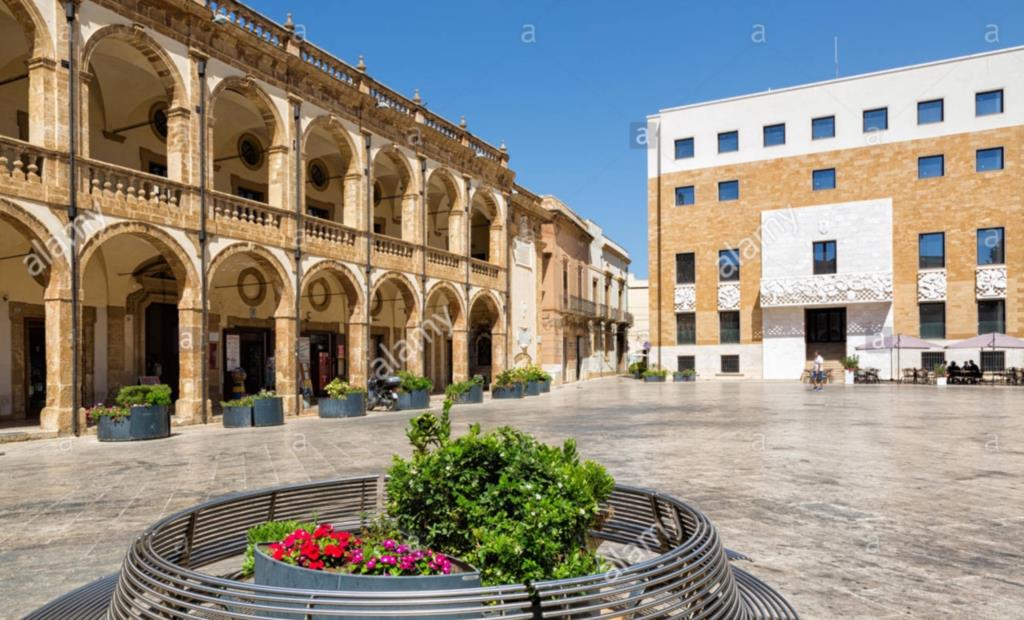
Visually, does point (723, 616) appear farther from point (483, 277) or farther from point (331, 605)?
point (483, 277)

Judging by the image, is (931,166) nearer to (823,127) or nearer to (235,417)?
(823,127)

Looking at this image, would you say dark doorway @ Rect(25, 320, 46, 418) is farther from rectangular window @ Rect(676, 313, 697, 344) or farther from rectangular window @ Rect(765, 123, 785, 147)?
rectangular window @ Rect(765, 123, 785, 147)

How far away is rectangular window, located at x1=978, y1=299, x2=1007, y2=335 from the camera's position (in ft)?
110

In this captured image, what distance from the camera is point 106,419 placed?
12.8m

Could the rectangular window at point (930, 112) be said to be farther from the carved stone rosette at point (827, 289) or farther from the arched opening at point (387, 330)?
A: the arched opening at point (387, 330)

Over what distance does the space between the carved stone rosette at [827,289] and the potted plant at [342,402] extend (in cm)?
2644

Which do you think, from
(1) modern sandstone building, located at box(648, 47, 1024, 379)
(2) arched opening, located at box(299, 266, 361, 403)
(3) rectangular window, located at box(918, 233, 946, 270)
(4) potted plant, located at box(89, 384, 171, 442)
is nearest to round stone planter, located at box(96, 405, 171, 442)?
(4) potted plant, located at box(89, 384, 171, 442)

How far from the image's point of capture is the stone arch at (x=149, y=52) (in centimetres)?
1386

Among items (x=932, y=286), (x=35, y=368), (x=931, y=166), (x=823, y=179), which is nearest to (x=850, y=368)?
(x=932, y=286)

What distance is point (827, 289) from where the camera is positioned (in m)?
36.7

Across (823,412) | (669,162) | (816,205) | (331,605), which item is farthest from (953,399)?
(331,605)

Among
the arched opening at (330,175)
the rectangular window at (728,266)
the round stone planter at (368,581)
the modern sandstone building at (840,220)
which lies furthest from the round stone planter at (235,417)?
the rectangular window at (728,266)

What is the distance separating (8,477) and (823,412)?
17268 millimetres

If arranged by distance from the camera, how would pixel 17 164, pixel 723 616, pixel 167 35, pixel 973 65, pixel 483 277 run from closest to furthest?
1. pixel 723 616
2. pixel 17 164
3. pixel 167 35
4. pixel 483 277
5. pixel 973 65
